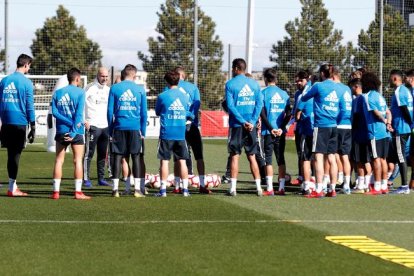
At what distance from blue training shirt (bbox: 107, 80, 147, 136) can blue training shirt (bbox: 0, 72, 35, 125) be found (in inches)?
49.5

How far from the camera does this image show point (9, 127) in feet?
48.2

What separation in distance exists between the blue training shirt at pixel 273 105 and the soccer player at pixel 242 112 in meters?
0.86

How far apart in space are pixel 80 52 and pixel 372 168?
5339cm

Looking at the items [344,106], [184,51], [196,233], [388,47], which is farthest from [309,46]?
[196,233]

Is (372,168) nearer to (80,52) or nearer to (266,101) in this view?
(266,101)

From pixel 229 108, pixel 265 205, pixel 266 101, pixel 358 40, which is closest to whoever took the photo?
pixel 265 205

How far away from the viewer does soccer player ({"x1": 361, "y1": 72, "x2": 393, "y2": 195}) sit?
1527 centimetres

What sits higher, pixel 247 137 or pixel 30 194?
pixel 247 137

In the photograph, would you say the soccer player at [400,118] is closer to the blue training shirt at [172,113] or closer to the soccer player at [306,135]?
the soccer player at [306,135]

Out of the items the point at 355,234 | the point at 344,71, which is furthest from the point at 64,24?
the point at 355,234

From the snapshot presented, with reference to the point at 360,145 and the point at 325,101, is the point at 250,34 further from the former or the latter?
the point at 325,101

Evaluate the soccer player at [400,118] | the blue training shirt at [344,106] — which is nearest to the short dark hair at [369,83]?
the soccer player at [400,118]

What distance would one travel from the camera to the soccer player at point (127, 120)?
46.9 ft

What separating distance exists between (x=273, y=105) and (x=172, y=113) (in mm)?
1820
